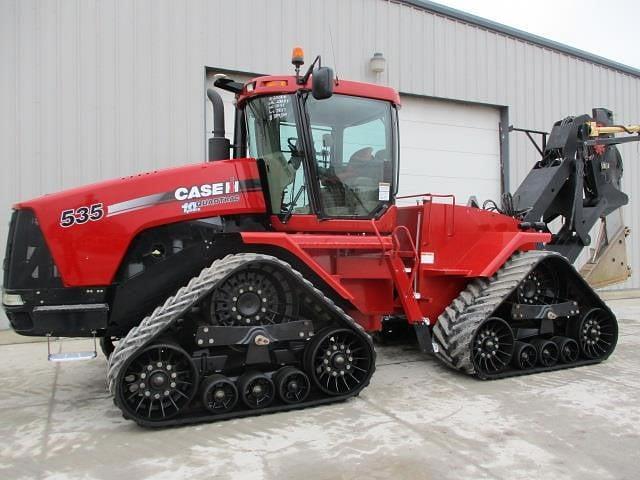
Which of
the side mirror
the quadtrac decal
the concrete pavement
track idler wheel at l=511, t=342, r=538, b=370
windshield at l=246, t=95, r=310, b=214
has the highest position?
the side mirror

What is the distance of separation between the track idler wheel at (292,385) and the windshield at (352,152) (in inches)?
52.3

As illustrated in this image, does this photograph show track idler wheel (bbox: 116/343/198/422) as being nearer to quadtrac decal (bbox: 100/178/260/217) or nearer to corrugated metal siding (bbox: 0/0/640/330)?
quadtrac decal (bbox: 100/178/260/217)

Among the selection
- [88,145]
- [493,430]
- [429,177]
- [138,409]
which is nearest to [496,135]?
[429,177]

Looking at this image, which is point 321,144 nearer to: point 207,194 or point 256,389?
point 207,194

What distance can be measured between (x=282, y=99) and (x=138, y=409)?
2616 millimetres

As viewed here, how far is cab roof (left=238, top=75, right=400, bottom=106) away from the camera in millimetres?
4535

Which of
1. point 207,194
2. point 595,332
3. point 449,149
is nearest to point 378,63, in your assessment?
point 449,149

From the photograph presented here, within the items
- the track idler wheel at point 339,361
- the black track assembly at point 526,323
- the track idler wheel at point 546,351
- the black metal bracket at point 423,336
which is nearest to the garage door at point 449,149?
the black track assembly at point 526,323

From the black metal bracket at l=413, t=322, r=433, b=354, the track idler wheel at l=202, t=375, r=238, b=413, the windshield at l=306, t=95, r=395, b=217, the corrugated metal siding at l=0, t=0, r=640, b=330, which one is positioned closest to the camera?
the track idler wheel at l=202, t=375, r=238, b=413

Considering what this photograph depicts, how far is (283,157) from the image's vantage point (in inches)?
181

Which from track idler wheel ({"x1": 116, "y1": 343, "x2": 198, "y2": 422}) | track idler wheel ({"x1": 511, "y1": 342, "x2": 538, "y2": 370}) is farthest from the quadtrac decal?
track idler wheel ({"x1": 511, "y1": 342, "x2": 538, "y2": 370})

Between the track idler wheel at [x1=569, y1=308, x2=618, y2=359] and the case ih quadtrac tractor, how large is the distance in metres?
0.03

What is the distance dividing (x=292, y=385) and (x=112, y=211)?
187 cm

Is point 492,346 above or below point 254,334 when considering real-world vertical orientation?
below
